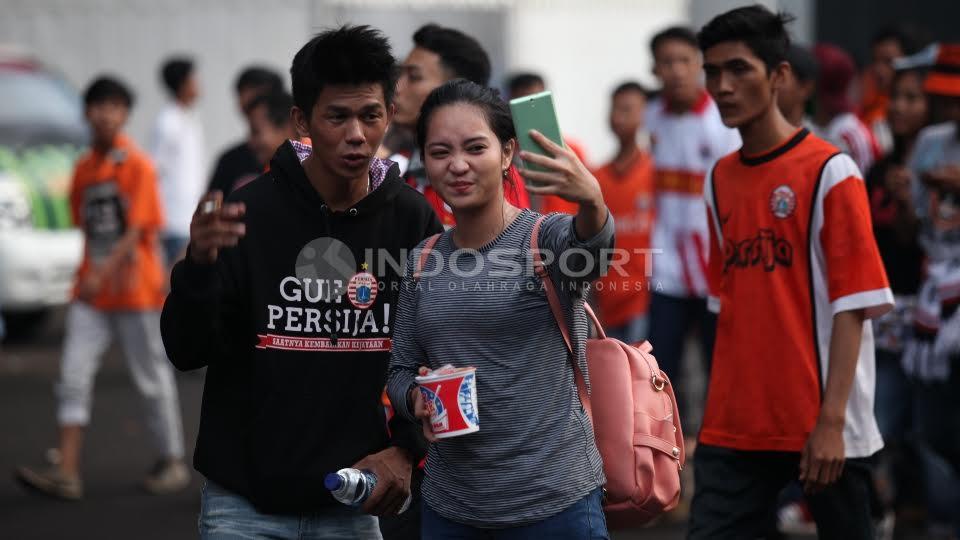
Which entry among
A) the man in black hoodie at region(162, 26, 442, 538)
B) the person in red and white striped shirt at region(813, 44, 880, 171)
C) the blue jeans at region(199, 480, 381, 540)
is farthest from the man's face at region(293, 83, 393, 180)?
the person in red and white striped shirt at region(813, 44, 880, 171)

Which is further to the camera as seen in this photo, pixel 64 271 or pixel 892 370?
pixel 64 271

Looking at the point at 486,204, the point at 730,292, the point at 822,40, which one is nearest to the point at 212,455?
the point at 486,204

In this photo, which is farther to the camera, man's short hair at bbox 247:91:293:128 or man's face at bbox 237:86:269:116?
man's face at bbox 237:86:269:116

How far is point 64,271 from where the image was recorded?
12.9m

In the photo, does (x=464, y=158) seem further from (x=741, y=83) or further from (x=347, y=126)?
(x=741, y=83)

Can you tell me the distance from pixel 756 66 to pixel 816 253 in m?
0.63

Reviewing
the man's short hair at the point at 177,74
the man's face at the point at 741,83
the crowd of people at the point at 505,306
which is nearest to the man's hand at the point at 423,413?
the crowd of people at the point at 505,306

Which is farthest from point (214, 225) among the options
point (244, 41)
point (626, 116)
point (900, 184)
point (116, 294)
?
point (244, 41)

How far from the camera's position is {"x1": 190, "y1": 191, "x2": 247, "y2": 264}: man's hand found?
11.1 feet

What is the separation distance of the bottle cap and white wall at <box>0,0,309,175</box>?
13.7m

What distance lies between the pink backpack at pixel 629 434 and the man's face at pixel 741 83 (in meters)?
1.11

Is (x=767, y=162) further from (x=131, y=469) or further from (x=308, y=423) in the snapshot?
(x=131, y=469)

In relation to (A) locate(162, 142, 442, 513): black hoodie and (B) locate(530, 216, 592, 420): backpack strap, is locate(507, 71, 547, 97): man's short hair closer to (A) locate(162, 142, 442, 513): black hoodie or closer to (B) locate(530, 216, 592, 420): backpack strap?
(A) locate(162, 142, 442, 513): black hoodie

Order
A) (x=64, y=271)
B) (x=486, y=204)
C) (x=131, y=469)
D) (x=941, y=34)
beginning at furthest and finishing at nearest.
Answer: (x=941, y=34), (x=64, y=271), (x=131, y=469), (x=486, y=204)
